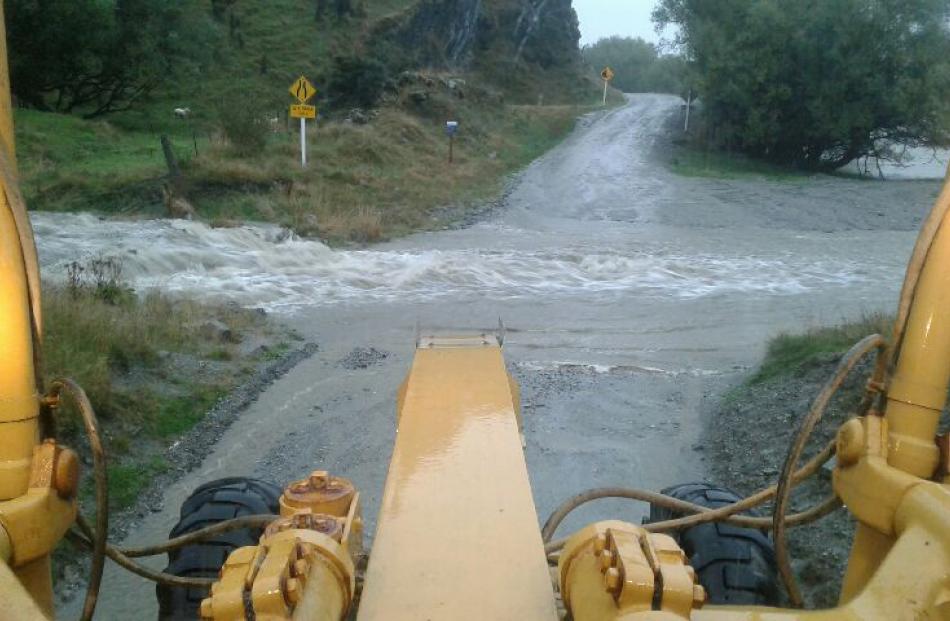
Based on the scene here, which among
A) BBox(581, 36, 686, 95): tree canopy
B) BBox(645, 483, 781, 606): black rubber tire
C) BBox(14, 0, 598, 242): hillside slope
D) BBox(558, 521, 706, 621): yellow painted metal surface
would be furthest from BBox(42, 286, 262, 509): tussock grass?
BBox(581, 36, 686, 95): tree canopy

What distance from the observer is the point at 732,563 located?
3102 mm

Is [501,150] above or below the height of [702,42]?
below

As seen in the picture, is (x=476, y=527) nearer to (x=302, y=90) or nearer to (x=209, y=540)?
(x=209, y=540)

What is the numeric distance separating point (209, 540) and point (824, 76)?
108 feet

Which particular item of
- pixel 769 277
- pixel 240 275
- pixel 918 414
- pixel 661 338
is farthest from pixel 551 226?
pixel 918 414

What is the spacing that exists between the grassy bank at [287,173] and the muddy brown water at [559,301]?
1.51 meters

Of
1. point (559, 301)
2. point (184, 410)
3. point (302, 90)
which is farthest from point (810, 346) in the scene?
point (302, 90)

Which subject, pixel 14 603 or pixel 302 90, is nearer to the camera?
pixel 14 603

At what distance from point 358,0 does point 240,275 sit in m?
31.0

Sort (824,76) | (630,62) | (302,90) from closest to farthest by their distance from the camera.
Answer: (302,90) → (824,76) → (630,62)

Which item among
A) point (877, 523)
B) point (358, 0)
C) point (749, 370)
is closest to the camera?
point (877, 523)

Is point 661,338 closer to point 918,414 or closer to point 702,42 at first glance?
point 918,414

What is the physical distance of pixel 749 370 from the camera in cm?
904

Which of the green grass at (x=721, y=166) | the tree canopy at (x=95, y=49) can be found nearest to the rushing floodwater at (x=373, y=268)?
the green grass at (x=721, y=166)
